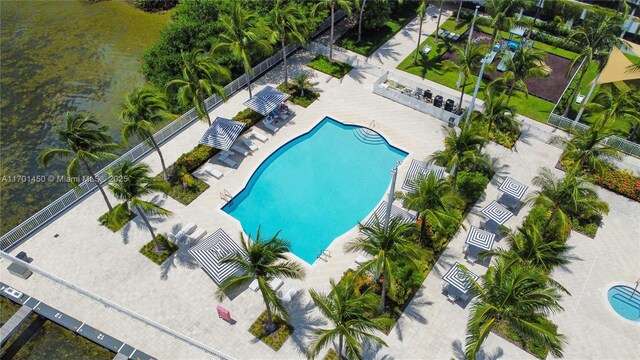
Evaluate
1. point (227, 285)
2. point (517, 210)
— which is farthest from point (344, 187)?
point (227, 285)

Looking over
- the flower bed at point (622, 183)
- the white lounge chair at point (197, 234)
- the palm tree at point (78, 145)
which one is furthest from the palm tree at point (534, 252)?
the palm tree at point (78, 145)

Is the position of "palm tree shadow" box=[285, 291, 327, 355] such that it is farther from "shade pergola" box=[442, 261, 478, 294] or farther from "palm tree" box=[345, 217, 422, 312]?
"shade pergola" box=[442, 261, 478, 294]

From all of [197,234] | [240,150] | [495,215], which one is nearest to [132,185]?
[197,234]

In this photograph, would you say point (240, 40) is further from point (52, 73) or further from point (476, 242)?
point (476, 242)

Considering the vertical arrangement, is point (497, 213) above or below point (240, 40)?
below

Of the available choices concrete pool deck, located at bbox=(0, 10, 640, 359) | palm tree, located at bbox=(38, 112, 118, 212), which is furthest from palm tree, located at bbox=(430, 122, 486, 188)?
palm tree, located at bbox=(38, 112, 118, 212)

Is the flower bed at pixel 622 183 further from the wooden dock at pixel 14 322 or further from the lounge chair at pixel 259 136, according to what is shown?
the wooden dock at pixel 14 322
